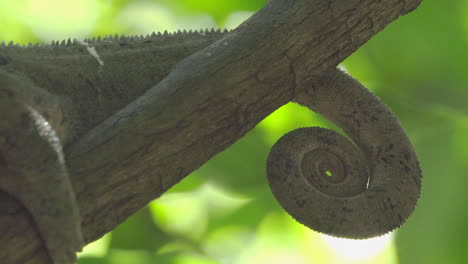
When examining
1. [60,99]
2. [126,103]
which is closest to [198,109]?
[126,103]

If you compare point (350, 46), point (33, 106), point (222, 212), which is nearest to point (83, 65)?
point (33, 106)

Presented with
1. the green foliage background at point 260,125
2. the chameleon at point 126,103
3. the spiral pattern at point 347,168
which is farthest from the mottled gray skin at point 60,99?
the green foliage background at point 260,125

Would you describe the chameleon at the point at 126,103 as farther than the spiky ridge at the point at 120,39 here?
No

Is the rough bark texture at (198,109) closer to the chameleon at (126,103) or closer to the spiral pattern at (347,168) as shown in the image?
the chameleon at (126,103)

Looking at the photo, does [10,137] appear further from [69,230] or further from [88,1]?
[88,1]

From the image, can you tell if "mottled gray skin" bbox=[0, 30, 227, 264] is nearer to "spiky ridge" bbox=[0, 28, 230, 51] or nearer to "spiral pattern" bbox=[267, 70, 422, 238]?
"spiky ridge" bbox=[0, 28, 230, 51]

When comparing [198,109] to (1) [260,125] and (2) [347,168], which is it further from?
(1) [260,125]
